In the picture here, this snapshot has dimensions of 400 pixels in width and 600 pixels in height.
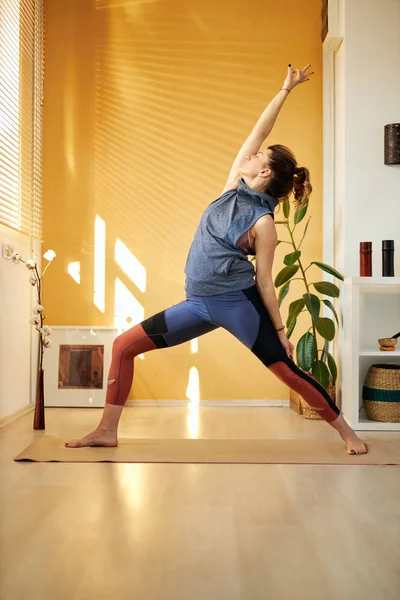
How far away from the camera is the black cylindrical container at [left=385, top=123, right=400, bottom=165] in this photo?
13.8 feet

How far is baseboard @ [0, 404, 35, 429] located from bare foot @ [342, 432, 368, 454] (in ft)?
5.99

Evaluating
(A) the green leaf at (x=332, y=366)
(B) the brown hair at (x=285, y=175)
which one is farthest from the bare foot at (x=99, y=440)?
(A) the green leaf at (x=332, y=366)

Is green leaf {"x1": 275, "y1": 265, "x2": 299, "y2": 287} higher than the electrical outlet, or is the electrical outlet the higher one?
the electrical outlet

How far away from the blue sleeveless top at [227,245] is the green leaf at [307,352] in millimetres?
1269

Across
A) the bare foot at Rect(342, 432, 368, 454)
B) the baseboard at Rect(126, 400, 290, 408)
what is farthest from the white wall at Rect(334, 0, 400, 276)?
the bare foot at Rect(342, 432, 368, 454)

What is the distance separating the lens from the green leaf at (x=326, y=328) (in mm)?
4273

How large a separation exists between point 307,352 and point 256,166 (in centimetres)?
151

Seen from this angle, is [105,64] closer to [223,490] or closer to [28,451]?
[28,451]

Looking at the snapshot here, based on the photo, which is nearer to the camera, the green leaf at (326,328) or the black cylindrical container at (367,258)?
the black cylindrical container at (367,258)

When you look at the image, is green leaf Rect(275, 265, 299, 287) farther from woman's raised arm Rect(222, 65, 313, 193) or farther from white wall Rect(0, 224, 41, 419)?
white wall Rect(0, 224, 41, 419)

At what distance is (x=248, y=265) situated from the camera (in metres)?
3.11

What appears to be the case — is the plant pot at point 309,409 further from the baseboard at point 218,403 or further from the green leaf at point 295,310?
the green leaf at point 295,310

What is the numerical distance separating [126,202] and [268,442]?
6.80ft

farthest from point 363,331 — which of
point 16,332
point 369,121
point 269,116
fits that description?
point 16,332
